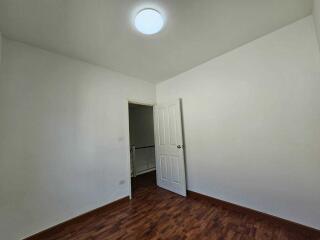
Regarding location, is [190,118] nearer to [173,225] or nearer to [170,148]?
[170,148]

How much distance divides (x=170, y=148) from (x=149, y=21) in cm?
239

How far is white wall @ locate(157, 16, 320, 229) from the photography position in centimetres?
173

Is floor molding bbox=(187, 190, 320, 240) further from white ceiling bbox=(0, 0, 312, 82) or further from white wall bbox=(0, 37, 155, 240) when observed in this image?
white ceiling bbox=(0, 0, 312, 82)

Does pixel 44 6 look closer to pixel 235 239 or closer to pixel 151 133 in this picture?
pixel 235 239

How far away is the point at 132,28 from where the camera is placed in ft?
5.96

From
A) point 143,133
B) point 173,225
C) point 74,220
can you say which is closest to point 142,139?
point 143,133

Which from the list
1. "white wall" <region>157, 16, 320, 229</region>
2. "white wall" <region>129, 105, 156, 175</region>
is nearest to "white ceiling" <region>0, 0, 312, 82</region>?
"white wall" <region>157, 16, 320, 229</region>

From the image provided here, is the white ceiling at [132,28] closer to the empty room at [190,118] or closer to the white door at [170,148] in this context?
the empty room at [190,118]

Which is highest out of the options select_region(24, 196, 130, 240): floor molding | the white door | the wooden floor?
the white door

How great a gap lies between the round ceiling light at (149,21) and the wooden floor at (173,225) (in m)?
2.57

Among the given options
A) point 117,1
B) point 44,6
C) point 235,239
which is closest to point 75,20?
point 44,6

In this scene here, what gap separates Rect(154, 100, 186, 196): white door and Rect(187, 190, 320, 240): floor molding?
0.42 metres

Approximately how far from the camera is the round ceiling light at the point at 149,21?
1580 mm

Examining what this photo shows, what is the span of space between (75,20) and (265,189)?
327 cm
